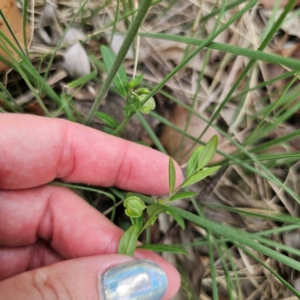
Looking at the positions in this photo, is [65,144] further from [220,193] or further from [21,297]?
[220,193]

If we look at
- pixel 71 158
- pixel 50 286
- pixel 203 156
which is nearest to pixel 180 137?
pixel 71 158

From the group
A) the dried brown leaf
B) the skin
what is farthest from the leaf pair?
the dried brown leaf

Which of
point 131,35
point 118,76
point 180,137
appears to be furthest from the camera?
point 180,137

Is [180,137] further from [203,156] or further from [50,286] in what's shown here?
[50,286]

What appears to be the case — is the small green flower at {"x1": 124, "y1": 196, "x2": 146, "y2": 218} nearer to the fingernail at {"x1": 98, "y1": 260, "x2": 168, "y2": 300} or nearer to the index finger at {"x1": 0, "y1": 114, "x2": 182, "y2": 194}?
the fingernail at {"x1": 98, "y1": 260, "x2": 168, "y2": 300}

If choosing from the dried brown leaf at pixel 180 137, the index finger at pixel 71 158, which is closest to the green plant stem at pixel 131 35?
the index finger at pixel 71 158
